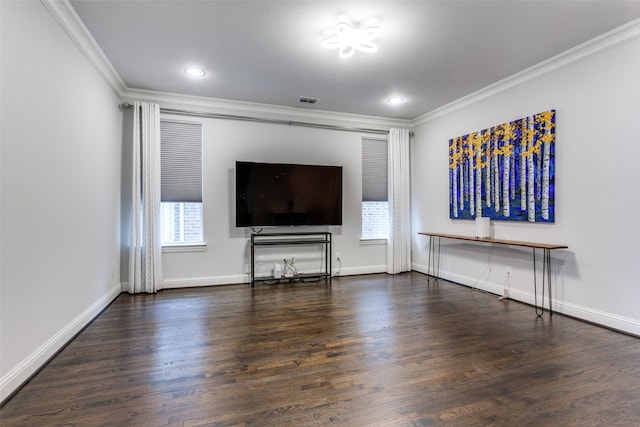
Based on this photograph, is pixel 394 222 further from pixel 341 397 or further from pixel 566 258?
pixel 341 397

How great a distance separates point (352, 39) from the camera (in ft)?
9.45

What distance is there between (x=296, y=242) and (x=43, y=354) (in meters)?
3.21

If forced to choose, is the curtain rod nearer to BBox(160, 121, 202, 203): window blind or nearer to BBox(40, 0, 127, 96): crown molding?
BBox(160, 121, 202, 203): window blind

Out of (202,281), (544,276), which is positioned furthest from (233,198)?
(544,276)

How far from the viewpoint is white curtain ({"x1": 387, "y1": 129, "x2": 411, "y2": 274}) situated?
18.2 ft

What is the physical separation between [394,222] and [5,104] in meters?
4.89

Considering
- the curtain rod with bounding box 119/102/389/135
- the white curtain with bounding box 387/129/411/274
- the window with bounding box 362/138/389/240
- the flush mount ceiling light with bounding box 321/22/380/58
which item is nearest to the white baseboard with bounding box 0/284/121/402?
the curtain rod with bounding box 119/102/389/135

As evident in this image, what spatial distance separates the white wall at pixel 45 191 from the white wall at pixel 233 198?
126 centimetres

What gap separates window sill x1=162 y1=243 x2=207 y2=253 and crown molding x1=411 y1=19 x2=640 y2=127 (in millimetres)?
4268

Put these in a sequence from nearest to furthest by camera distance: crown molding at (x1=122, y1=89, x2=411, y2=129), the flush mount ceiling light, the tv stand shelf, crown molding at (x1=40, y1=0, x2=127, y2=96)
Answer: crown molding at (x1=40, y1=0, x2=127, y2=96), the flush mount ceiling light, crown molding at (x1=122, y1=89, x2=411, y2=129), the tv stand shelf

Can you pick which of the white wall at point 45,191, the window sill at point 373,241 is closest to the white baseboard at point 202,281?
the white wall at point 45,191

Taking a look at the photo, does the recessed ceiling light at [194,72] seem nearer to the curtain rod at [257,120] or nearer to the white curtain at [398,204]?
the curtain rod at [257,120]

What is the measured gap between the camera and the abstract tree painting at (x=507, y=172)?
3.51 meters

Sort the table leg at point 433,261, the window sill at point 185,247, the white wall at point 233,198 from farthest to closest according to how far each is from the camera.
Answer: the table leg at point 433,261 < the white wall at point 233,198 < the window sill at point 185,247
